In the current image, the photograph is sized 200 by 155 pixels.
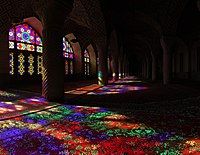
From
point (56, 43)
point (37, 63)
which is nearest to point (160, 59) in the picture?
point (37, 63)

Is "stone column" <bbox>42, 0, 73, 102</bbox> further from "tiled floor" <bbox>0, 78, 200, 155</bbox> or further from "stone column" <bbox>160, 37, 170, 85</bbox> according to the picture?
"stone column" <bbox>160, 37, 170, 85</bbox>

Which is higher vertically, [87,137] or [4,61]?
[4,61]

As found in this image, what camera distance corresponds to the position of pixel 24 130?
382 centimetres

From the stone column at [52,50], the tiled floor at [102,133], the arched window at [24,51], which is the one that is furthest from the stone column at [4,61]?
the tiled floor at [102,133]

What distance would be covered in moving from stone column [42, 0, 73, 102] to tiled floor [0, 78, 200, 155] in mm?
1712

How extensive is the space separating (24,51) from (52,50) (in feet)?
36.7

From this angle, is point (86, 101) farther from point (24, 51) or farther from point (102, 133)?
point (24, 51)

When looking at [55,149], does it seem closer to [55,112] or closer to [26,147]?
[26,147]

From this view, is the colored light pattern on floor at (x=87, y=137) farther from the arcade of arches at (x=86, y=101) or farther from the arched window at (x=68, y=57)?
the arched window at (x=68, y=57)

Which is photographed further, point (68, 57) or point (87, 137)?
point (68, 57)

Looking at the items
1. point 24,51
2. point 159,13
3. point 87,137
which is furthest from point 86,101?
point 24,51

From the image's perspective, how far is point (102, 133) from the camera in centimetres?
354

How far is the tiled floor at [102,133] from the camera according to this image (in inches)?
110

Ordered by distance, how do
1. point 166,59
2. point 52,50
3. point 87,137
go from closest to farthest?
point 87,137, point 52,50, point 166,59
